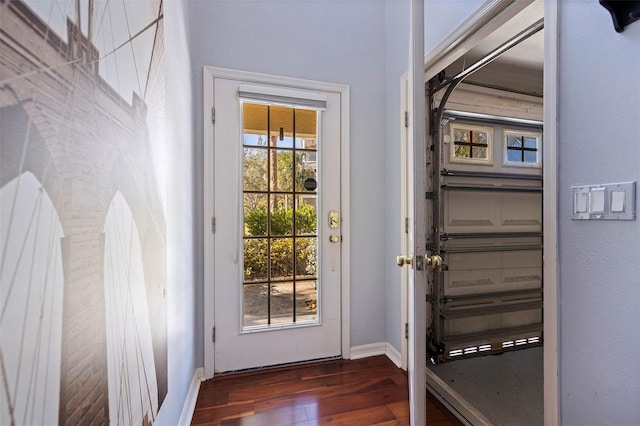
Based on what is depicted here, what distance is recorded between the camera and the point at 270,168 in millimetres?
2119

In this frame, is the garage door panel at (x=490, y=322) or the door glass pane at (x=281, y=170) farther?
the garage door panel at (x=490, y=322)

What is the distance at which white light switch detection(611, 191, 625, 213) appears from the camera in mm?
888

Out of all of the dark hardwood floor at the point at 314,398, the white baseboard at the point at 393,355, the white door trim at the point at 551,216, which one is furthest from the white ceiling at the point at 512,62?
the dark hardwood floor at the point at 314,398

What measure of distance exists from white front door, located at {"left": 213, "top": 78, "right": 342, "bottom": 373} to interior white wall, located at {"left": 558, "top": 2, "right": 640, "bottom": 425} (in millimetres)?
1399

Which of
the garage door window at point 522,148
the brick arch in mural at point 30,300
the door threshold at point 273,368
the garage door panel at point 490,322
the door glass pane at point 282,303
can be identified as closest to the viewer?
Result: the brick arch in mural at point 30,300

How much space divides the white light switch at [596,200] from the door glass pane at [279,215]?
1.56 meters

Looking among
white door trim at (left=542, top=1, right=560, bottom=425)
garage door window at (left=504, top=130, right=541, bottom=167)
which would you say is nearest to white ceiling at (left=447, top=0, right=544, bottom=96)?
garage door window at (left=504, top=130, right=541, bottom=167)

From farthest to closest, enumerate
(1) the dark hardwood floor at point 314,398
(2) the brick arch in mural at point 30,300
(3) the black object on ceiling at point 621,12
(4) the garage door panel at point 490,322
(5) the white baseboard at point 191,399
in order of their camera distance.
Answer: (4) the garage door panel at point 490,322
(1) the dark hardwood floor at point 314,398
(5) the white baseboard at point 191,399
(3) the black object on ceiling at point 621,12
(2) the brick arch in mural at point 30,300

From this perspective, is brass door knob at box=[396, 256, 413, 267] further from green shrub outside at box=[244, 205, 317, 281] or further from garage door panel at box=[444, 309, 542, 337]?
garage door panel at box=[444, 309, 542, 337]

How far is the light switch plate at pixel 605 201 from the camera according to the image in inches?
34.4

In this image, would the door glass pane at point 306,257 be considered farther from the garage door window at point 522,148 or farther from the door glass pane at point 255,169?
the garage door window at point 522,148

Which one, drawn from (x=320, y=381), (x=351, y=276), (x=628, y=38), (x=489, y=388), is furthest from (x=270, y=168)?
(x=489, y=388)

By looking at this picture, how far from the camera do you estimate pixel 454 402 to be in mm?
1696

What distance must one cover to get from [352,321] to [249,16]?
2427 mm
